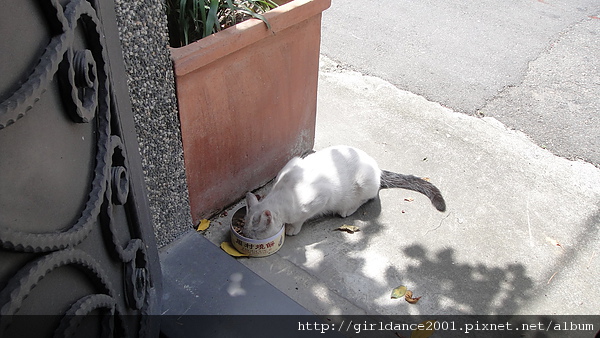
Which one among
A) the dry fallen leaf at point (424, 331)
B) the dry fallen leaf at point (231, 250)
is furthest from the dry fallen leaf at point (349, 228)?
the dry fallen leaf at point (424, 331)

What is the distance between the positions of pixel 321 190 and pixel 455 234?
98 cm

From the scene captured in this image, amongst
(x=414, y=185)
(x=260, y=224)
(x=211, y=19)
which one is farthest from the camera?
(x=414, y=185)

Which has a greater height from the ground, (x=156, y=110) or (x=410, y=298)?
(x=156, y=110)

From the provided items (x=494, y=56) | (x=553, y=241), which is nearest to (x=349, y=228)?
(x=553, y=241)

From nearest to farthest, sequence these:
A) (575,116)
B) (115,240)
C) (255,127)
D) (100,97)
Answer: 1. (100,97)
2. (115,240)
3. (255,127)
4. (575,116)

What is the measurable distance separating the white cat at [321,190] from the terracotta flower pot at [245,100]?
26 centimetres

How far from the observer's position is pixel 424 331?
2703mm

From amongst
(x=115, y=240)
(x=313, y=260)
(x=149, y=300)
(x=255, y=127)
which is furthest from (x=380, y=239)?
(x=115, y=240)

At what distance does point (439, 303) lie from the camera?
2.89 m

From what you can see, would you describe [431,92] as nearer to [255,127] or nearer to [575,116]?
[575,116]

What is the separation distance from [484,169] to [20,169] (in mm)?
3479

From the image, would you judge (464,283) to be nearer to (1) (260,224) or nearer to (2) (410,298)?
(2) (410,298)

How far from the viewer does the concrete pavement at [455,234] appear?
2.95 meters

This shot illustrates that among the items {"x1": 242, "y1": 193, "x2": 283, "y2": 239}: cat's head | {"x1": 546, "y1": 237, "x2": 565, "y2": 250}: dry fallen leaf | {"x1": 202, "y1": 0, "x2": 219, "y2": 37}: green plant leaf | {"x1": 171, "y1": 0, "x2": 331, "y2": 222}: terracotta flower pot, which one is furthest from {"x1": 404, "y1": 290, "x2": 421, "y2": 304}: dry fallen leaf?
{"x1": 202, "y1": 0, "x2": 219, "y2": 37}: green plant leaf
